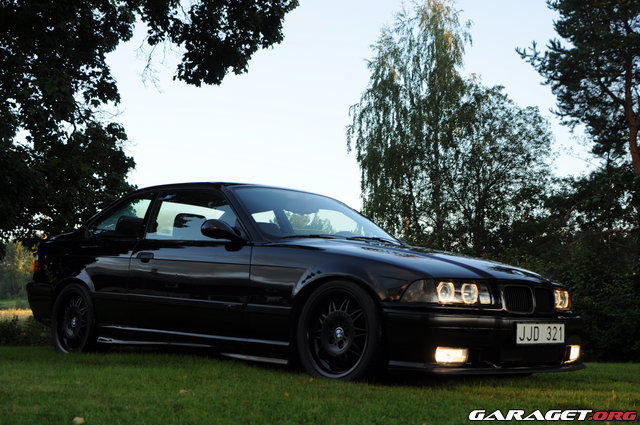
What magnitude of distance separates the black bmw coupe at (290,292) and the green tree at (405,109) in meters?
32.7

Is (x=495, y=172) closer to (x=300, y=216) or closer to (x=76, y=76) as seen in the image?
(x=76, y=76)

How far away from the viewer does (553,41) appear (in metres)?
32.8

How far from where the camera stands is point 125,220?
277 inches

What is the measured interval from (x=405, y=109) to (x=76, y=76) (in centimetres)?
2176

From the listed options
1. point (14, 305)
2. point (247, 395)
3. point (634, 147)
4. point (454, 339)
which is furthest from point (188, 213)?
point (14, 305)

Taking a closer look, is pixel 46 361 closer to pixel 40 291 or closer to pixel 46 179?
pixel 40 291

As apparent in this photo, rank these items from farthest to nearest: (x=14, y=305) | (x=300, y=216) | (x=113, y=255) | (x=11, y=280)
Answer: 1. (x=11, y=280)
2. (x=14, y=305)
3. (x=113, y=255)
4. (x=300, y=216)

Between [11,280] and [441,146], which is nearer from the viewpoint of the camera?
[441,146]

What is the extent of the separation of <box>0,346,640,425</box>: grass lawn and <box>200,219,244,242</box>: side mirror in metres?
0.98

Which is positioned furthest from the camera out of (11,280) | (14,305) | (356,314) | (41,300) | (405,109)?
(11,280)

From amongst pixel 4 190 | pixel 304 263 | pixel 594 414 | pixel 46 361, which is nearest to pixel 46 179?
pixel 4 190

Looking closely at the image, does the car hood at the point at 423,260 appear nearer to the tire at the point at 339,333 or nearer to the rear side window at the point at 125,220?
the tire at the point at 339,333

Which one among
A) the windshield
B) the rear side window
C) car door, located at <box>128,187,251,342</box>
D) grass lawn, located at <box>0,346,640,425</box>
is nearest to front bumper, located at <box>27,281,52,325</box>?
the rear side window

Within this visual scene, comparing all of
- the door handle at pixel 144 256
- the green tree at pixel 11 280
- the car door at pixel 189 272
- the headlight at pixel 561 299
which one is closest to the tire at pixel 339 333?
the car door at pixel 189 272
